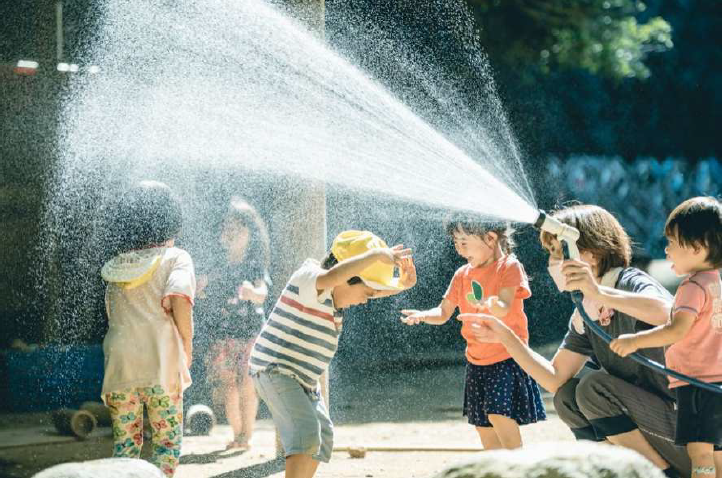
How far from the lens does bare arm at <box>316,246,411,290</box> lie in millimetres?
3951

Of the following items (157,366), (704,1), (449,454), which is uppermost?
(704,1)

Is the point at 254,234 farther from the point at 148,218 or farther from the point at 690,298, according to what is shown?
the point at 690,298

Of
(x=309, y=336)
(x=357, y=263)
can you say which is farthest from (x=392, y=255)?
(x=309, y=336)

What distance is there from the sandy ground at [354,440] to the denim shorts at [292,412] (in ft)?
3.25

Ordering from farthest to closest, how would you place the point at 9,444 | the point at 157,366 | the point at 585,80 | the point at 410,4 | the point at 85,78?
the point at 585,80
the point at 410,4
the point at 85,78
the point at 9,444
the point at 157,366

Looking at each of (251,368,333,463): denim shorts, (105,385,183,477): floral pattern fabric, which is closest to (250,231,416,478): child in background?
(251,368,333,463): denim shorts

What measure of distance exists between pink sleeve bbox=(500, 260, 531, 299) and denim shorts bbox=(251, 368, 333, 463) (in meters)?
1.04

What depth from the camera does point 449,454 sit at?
5410mm

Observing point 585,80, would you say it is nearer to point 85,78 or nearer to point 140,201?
point 85,78

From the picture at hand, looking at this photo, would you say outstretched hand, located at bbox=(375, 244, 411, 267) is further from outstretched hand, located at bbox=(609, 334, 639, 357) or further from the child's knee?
the child's knee

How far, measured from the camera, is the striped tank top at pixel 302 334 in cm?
411

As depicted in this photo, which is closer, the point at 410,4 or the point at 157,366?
the point at 157,366

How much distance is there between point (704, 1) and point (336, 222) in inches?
397

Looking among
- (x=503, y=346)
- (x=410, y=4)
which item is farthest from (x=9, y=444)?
(x=410, y=4)
